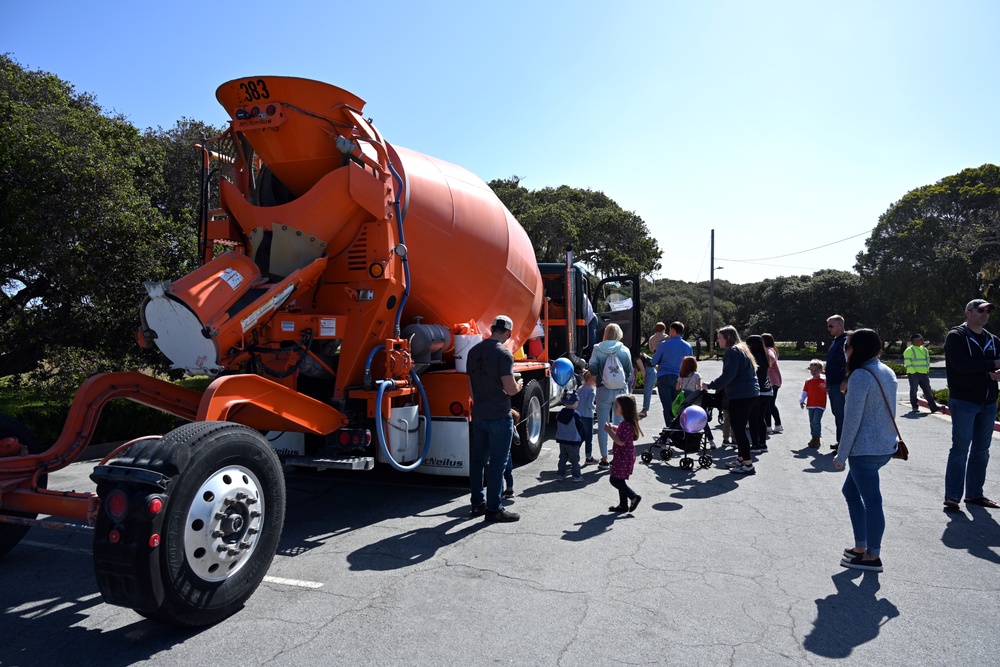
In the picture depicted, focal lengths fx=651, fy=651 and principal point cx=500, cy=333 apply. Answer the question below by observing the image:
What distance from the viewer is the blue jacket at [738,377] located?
805 centimetres

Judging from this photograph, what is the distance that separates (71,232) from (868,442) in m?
10.6

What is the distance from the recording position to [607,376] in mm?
8227

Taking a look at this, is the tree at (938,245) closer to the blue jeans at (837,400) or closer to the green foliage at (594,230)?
the green foliage at (594,230)

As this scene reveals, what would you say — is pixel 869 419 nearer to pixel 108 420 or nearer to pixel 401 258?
pixel 401 258

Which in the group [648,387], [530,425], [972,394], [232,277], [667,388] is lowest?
[530,425]

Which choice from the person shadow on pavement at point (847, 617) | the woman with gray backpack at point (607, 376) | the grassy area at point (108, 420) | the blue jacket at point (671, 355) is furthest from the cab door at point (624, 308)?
the person shadow on pavement at point (847, 617)

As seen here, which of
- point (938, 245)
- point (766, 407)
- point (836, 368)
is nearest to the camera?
point (836, 368)

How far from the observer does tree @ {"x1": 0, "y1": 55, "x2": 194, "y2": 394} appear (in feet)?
30.9

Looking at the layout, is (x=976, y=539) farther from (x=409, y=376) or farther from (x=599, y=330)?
(x=599, y=330)

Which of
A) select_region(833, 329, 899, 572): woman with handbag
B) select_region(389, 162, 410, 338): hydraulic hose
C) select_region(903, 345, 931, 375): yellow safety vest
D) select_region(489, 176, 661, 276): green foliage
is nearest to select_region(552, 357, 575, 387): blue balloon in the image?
select_region(389, 162, 410, 338): hydraulic hose

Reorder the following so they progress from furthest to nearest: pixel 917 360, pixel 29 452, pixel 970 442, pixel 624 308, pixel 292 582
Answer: pixel 917 360
pixel 624 308
pixel 970 442
pixel 29 452
pixel 292 582

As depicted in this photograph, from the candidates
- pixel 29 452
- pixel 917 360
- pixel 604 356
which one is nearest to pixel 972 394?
pixel 604 356

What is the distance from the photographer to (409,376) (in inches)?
250

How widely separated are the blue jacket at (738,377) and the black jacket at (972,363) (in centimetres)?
225
